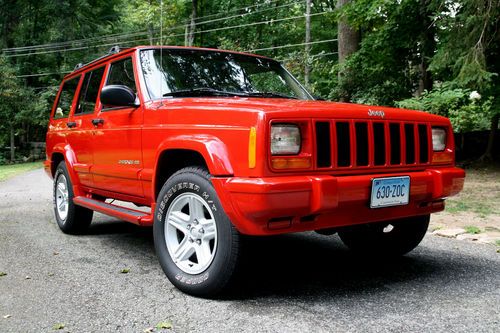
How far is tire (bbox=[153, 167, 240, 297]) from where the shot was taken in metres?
2.97

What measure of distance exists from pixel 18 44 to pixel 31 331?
32.8 m

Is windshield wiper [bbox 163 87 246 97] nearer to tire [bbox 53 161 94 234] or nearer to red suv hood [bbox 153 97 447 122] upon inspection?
red suv hood [bbox 153 97 447 122]

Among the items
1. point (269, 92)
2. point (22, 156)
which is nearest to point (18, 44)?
point (22, 156)

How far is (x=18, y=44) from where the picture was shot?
31.0m

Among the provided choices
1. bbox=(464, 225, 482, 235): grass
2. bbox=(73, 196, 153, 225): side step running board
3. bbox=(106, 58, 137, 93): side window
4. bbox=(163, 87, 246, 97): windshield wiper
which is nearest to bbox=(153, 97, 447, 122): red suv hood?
bbox=(163, 87, 246, 97): windshield wiper

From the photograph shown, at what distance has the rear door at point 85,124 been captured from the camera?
4.94 m

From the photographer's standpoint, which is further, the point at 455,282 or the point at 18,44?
the point at 18,44

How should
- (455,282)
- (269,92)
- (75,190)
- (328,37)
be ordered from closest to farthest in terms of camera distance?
1. (455,282)
2. (269,92)
3. (75,190)
4. (328,37)

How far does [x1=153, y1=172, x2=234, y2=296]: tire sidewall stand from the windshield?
0.93 m

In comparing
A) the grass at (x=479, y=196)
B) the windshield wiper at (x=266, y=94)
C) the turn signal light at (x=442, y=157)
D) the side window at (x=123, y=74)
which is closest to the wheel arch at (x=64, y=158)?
the side window at (x=123, y=74)

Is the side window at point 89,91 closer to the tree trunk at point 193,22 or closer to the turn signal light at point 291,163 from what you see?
the turn signal light at point 291,163

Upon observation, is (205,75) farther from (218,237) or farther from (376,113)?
(218,237)

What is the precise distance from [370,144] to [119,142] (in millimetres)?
2255

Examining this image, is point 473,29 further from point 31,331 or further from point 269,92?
point 31,331
